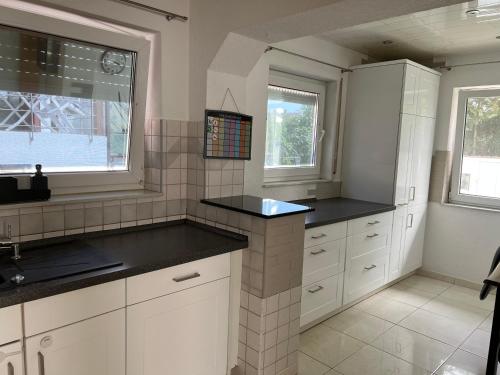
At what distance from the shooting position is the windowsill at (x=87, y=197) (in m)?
1.75

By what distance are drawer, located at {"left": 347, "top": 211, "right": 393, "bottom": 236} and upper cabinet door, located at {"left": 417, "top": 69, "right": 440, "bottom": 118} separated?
1074mm

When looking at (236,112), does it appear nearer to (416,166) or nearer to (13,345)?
(13,345)

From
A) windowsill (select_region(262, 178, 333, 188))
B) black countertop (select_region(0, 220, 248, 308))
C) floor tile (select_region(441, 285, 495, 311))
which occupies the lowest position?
floor tile (select_region(441, 285, 495, 311))

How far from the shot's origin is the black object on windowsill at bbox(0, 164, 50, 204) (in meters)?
1.70

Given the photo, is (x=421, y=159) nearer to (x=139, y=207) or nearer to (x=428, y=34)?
(x=428, y=34)

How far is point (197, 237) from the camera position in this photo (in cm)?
206

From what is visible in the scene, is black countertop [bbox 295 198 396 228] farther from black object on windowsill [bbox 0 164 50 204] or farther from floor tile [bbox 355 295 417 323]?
black object on windowsill [bbox 0 164 50 204]

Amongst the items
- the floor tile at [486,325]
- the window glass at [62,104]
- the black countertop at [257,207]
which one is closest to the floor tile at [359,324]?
the floor tile at [486,325]

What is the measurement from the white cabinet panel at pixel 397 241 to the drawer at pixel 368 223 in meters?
0.16

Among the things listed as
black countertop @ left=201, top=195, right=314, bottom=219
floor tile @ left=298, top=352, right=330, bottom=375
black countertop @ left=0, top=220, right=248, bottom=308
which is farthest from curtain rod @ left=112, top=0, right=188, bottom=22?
floor tile @ left=298, top=352, right=330, bottom=375

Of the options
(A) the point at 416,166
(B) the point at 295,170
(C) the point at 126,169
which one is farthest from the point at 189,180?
(A) the point at 416,166

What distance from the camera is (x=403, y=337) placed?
271 cm

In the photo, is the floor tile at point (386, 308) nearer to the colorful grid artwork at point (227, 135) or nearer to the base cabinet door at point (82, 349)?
the colorful grid artwork at point (227, 135)

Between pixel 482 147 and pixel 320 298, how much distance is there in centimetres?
238
